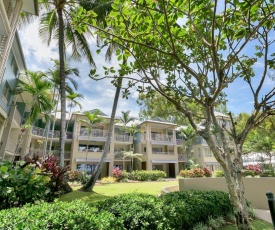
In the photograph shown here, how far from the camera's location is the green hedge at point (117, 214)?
9.53 feet

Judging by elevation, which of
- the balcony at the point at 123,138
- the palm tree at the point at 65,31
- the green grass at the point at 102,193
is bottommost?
the green grass at the point at 102,193

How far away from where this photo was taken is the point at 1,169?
3668mm

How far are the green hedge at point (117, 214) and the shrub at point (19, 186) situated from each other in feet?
1.93

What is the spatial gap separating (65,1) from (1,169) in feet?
38.1

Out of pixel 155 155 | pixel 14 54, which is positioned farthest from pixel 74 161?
pixel 14 54

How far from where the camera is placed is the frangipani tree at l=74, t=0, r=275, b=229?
3.90 meters

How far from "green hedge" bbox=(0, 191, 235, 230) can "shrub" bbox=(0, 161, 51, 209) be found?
59 centimetres

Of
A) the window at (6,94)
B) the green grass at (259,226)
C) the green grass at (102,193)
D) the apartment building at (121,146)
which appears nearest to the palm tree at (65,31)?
the window at (6,94)

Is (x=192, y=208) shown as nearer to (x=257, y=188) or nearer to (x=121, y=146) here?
(x=257, y=188)

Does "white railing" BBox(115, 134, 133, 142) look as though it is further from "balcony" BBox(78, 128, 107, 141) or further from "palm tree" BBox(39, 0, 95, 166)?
"palm tree" BBox(39, 0, 95, 166)

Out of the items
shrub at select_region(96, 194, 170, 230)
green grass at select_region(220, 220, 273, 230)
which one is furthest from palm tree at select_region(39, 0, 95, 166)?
green grass at select_region(220, 220, 273, 230)

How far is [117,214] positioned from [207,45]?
440cm

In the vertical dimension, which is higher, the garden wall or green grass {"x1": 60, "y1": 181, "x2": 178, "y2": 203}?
the garden wall

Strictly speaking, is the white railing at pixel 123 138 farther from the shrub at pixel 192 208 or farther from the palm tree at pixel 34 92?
the shrub at pixel 192 208
